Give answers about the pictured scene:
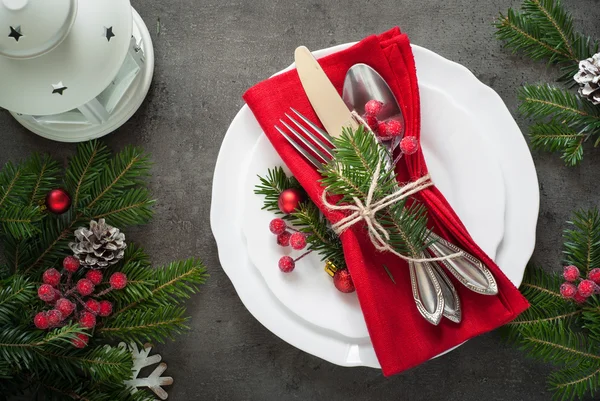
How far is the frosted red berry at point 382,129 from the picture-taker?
2.20 ft

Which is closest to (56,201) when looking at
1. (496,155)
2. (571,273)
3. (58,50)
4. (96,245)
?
(96,245)

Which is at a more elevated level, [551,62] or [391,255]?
[551,62]

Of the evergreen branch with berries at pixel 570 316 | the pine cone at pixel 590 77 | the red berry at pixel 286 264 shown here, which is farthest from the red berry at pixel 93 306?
the pine cone at pixel 590 77

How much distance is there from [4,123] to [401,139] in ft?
1.99

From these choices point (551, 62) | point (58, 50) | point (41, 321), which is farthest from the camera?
point (551, 62)

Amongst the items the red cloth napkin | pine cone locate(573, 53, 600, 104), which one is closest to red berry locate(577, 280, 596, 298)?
the red cloth napkin

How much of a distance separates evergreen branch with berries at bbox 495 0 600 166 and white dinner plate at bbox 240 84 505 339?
0.13 metres

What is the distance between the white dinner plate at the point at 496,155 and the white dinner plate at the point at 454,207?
0.08ft

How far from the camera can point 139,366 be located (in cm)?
84

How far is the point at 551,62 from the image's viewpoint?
2.63 ft

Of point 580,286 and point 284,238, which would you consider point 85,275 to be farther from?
point 580,286

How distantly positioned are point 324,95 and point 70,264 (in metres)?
0.41

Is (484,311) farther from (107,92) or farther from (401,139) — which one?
(107,92)

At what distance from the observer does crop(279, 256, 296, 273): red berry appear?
2.30 ft
